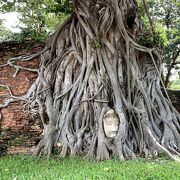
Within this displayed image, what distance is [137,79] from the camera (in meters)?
6.50

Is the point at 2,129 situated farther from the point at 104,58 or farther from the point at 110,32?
the point at 110,32

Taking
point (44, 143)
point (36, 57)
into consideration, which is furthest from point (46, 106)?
point (36, 57)

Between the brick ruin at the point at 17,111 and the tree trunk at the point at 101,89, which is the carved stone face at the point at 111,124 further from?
the brick ruin at the point at 17,111

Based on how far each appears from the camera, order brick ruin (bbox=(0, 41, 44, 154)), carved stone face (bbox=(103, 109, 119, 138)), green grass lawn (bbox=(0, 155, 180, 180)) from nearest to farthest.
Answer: green grass lawn (bbox=(0, 155, 180, 180)) → carved stone face (bbox=(103, 109, 119, 138)) → brick ruin (bbox=(0, 41, 44, 154))

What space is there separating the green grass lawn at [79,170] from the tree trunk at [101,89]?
0.58 m

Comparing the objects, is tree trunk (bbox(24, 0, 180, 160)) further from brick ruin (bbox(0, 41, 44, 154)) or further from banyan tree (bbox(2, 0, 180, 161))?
brick ruin (bbox(0, 41, 44, 154))

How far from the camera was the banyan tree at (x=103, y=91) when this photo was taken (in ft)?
19.3

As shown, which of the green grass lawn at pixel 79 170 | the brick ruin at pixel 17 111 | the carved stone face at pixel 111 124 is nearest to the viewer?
the green grass lawn at pixel 79 170

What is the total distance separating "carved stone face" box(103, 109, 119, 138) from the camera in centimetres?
586

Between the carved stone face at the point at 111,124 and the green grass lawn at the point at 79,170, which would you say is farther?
the carved stone face at the point at 111,124

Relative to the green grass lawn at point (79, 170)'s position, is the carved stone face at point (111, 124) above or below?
above

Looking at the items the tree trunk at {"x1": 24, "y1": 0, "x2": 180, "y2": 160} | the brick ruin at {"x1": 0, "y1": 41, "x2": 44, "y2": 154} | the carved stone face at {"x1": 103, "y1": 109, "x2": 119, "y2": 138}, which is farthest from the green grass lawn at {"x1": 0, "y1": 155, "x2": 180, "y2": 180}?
the brick ruin at {"x1": 0, "y1": 41, "x2": 44, "y2": 154}

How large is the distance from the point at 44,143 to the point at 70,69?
5.31 ft

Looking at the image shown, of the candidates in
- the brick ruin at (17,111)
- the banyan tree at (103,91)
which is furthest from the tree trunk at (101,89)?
the brick ruin at (17,111)
